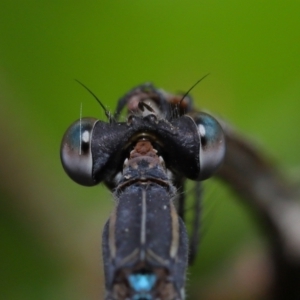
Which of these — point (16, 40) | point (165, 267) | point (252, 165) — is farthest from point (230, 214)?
point (165, 267)

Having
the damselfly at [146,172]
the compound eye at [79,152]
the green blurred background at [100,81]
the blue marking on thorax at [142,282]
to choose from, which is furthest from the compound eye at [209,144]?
the green blurred background at [100,81]

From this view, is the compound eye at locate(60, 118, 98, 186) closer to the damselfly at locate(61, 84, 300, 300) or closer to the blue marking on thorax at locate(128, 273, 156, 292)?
the damselfly at locate(61, 84, 300, 300)

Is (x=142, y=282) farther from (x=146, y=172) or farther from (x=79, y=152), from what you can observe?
(x=79, y=152)

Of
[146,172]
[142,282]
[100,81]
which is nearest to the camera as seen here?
[142,282]

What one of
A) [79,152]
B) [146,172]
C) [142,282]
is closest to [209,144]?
[146,172]

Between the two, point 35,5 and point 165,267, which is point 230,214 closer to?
point 35,5

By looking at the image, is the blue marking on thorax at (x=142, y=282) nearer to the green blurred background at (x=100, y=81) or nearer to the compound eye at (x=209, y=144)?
the compound eye at (x=209, y=144)
